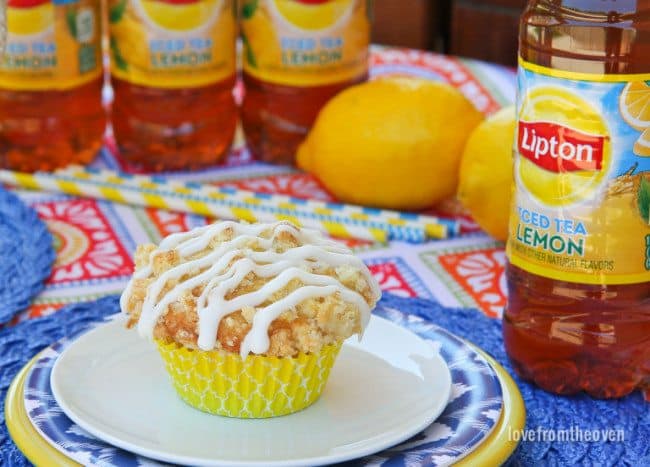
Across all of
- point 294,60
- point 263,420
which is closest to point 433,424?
point 263,420

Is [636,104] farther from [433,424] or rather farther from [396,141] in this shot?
[396,141]

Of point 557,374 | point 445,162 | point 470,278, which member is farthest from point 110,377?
point 445,162

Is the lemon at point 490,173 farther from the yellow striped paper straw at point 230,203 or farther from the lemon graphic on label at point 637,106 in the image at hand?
the lemon graphic on label at point 637,106

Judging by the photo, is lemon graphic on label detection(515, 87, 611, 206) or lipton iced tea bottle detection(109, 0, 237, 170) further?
lipton iced tea bottle detection(109, 0, 237, 170)

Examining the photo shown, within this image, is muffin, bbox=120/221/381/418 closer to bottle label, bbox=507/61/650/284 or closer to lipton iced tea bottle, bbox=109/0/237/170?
bottle label, bbox=507/61/650/284

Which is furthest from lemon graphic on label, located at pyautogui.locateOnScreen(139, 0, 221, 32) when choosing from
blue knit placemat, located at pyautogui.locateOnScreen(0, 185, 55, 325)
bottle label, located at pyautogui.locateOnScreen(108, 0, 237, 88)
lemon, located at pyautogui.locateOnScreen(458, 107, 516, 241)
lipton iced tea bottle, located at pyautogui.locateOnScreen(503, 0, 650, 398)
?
lipton iced tea bottle, located at pyautogui.locateOnScreen(503, 0, 650, 398)

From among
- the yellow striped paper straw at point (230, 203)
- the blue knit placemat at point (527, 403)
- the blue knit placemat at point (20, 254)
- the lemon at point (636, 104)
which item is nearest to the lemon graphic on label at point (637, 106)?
the lemon at point (636, 104)
